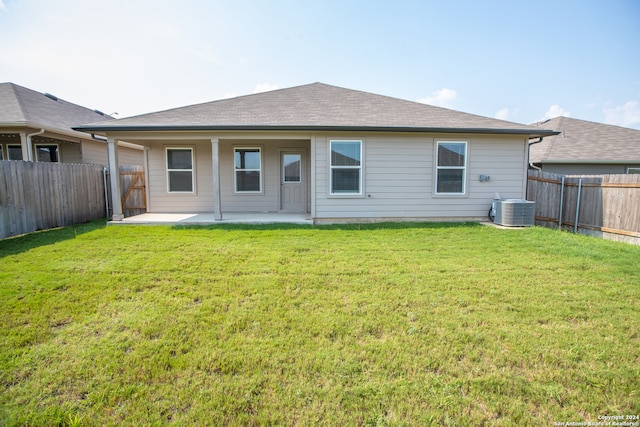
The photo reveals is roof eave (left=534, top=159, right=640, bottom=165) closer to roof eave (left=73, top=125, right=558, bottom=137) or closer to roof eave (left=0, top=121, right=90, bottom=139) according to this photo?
roof eave (left=73, top=125, right=558, bottom=137)

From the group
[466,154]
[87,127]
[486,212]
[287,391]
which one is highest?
[87,127]

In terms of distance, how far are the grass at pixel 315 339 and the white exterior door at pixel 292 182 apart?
5.01 m

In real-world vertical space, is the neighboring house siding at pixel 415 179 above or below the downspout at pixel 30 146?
below

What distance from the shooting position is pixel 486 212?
29.5 ft

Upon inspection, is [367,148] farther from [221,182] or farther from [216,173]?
[221,182]

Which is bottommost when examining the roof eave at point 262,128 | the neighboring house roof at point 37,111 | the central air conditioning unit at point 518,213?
the central air conditioning unit at point 518,213

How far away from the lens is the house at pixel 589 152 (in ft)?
38.8

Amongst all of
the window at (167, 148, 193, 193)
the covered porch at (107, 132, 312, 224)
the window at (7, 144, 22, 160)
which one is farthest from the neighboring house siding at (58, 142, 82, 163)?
the window at (167, 148, 193, 193)

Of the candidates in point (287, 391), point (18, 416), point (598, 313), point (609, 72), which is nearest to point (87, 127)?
point (18, 416)

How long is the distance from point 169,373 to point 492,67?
14822mm

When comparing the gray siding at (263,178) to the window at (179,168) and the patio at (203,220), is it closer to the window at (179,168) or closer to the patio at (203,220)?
the patio at (203,220)

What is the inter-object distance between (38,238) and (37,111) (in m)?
6.83

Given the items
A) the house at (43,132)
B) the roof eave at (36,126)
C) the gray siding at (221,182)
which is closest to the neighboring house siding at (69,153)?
the house at (43,132)

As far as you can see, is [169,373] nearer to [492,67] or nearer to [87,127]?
[87,127]
